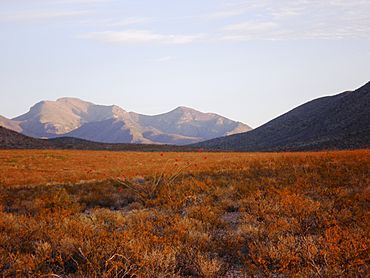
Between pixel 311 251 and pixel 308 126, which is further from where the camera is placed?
pixel 308 126

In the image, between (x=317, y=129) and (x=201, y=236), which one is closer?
(x=201, y=236)

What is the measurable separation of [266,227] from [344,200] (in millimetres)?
2787

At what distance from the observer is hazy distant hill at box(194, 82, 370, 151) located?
58.2 meters

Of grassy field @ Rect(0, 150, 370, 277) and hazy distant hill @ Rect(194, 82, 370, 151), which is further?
hazy distant hill @ Rect(194, 82, 370, 151)

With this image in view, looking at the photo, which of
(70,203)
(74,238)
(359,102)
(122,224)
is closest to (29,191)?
(70,203)

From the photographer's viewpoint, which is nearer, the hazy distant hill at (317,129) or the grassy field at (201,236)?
the grassy field at (201,236)

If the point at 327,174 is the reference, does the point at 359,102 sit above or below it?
above

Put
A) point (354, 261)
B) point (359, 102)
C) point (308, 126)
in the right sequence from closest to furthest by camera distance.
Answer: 1. point (354, 261)
2. point (359, 102)
3. point (308, 126)

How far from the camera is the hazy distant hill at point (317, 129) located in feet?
191

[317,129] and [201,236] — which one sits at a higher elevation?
[317,129]

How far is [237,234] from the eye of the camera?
239 inches

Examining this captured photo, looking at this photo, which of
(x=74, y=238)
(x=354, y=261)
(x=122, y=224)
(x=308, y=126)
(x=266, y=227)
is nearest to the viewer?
(x=354, y=261)

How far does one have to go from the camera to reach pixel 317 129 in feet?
262

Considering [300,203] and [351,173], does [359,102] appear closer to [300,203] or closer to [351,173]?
[351,173]
